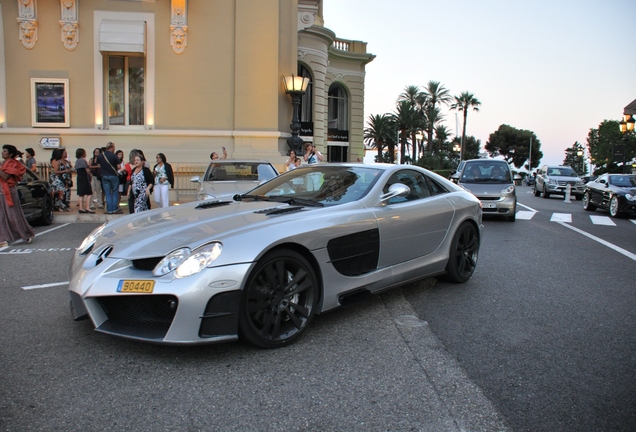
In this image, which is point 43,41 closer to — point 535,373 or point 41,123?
point 41,123

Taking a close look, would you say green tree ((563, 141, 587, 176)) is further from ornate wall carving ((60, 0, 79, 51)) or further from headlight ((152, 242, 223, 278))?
headlight ((152, 242, 223, 278))

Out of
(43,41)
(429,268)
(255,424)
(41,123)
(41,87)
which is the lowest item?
(255,424)

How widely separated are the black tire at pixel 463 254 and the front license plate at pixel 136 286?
3.53m

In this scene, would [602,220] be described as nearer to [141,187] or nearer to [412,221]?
[412,221]

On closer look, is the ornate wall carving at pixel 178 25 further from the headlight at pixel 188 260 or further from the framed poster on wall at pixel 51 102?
the headlight at pixel 188 260

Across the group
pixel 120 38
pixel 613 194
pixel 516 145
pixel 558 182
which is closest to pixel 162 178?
pixel 120 38

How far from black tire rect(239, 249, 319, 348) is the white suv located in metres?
23.6

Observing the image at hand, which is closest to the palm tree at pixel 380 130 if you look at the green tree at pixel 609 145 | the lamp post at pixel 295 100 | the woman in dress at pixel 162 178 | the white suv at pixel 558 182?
the green tree at pixel 609 145

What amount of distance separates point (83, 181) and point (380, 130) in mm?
49696

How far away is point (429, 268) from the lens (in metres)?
5.62

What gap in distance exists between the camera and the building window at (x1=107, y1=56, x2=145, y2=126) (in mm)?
18328

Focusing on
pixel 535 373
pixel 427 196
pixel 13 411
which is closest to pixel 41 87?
pixel 427 196

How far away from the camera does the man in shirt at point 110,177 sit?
12.6m

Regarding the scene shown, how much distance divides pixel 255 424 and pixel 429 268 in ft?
10.4
